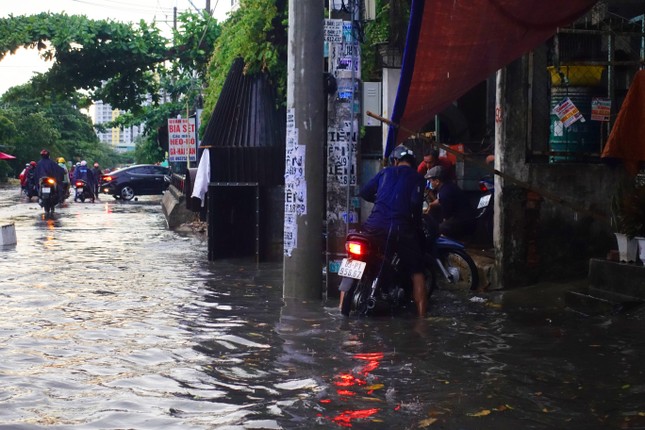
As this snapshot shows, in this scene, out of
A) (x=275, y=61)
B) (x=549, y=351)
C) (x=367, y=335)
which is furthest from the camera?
(x=275, y=61)

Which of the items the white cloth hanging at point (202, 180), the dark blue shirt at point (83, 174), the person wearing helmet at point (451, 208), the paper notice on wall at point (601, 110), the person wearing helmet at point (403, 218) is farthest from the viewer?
the dark blue shirt at point (83, 174)

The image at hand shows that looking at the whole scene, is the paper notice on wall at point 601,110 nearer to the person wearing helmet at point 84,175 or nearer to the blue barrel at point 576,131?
the blue barrel at point 576,131

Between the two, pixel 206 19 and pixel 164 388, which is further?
pixel 206 19

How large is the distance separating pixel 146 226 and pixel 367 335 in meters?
14.8

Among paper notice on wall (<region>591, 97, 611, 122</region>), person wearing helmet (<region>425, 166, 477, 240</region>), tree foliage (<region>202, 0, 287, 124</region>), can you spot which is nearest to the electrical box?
person wearing helmet (<region>425, 166, 477, 240</region>)

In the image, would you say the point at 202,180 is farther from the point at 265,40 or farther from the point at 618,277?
the point at 618,277

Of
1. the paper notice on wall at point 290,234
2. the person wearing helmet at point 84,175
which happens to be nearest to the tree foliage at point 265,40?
the paper notice on wall at point 290,234

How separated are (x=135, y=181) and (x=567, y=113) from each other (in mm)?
32635

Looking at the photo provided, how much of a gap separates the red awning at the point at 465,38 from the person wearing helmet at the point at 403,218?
2.48ft

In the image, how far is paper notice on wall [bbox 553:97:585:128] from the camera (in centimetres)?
1004

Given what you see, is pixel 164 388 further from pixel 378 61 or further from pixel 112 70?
pixel 112 70

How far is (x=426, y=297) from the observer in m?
8.80

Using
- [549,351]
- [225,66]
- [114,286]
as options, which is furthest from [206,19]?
[549,351]

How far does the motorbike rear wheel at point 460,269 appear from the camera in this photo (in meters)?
9.77
